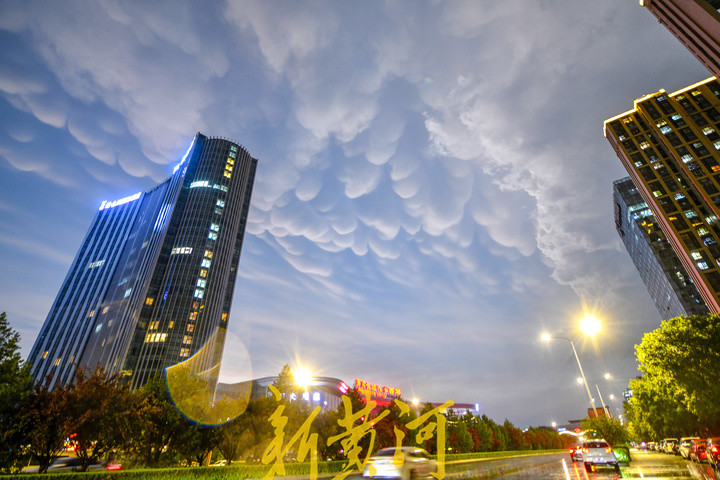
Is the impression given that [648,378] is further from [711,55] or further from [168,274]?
[168,274]

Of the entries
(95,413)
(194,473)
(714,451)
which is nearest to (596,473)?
(714,451)

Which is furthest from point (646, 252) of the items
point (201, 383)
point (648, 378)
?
point (201, 383)

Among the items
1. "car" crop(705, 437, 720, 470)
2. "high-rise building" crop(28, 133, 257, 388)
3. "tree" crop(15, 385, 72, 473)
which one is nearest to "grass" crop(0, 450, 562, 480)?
"tree" crop(15, 385, 72, 473)

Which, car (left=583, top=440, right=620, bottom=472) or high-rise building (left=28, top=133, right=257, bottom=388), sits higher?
high-rise building (left=28, top=133, right=257, bottom=388)

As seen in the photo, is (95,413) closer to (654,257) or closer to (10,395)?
(10,395)

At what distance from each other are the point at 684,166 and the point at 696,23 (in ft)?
98.2

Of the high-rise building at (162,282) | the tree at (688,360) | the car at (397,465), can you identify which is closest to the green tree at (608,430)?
the tree at (688,360)

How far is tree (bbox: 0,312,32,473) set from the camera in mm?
17062

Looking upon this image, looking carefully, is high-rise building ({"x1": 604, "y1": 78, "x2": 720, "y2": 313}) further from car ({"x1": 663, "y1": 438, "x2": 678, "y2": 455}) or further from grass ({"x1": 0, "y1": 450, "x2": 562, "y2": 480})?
grass ({"x1": 0, "y1": 450, "x2": 562, "y2": 480})

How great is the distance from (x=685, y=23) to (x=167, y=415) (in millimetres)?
102512

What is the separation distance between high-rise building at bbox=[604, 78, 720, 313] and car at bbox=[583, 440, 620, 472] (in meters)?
71.4

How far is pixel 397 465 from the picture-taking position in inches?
491

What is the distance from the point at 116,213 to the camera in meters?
141

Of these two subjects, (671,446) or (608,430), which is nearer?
(671,446)
